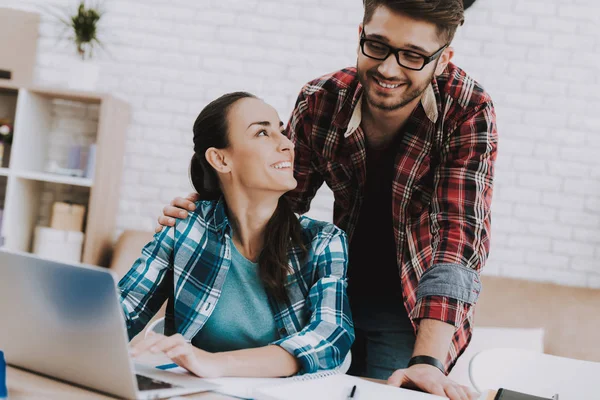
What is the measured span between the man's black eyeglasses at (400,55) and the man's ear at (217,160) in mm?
431

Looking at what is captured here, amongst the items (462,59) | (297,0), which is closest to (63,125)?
(297,0)

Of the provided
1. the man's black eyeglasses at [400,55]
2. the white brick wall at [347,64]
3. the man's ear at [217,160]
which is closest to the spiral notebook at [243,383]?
the man's ear at [217,160]

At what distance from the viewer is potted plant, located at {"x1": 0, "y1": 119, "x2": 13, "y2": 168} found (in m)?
2.96

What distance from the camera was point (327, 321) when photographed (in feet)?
4.20

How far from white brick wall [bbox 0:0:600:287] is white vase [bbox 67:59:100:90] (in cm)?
8

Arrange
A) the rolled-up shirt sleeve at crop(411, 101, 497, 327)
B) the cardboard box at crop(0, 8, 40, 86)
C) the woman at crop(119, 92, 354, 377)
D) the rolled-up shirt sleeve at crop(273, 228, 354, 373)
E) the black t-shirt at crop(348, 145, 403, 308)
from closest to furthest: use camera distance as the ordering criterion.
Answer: the rolled-up shirt sleeve at crop(273, 228, 354, 373) → the rolled-up shirt sleeve at crop(411, 101, 497, 327) → the woman at crop(119, 92, 354, 377) → the black t-shirt at crop(348, 145, 403, 308) → the cardboard box at crop(0, 8, 40, 86)

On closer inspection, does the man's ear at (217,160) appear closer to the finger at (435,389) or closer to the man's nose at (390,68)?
the man's nose at (390,68)

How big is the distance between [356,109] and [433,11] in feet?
1.17

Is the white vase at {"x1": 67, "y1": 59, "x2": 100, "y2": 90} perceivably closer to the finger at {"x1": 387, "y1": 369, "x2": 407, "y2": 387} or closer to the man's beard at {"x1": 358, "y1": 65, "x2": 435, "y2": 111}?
the man's beard at {"x1": 358, "y1": 65, "x2": 435, "y2": 111}

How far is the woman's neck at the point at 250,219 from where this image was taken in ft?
4.95

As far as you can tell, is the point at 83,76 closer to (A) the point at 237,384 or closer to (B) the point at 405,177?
(B) the point at 405,177

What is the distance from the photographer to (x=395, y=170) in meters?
1.67

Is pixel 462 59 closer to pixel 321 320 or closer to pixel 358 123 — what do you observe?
pixel 358 123

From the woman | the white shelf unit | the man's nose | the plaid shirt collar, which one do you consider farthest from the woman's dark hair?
the white shelf unit
